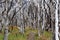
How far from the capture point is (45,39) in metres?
26.9

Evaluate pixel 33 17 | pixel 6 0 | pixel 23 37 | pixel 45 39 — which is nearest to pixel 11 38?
pixel 23 37

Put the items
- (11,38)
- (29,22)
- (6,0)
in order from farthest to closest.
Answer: (29,22) → (11,38) → (6,0)

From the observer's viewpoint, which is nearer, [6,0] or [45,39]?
[6,0]

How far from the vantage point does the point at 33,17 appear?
33219mm

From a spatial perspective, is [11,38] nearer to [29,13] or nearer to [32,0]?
[32,0]

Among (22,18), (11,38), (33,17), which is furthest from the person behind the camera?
(33,17)

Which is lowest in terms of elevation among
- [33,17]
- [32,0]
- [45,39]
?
[45,39]

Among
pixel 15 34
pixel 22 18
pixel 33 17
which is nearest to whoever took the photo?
pixel 15 34

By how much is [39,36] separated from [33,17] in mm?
5794

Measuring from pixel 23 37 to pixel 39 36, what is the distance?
1.89 m

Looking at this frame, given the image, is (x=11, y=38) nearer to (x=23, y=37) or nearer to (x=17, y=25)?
(x=23, y=37)

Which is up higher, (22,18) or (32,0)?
(32,0)

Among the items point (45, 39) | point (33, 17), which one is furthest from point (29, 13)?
point (45, 39)

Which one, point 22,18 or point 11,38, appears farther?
point 22,18
